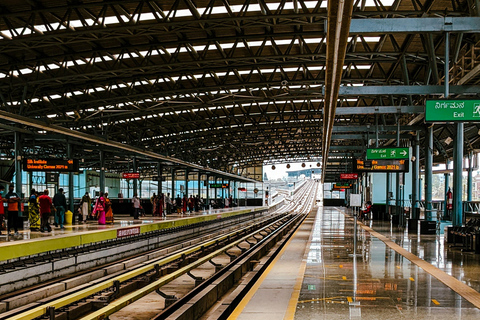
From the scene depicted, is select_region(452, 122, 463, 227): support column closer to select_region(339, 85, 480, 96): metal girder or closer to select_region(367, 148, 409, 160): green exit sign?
select_region(339, 85, 480, 96): metal girder

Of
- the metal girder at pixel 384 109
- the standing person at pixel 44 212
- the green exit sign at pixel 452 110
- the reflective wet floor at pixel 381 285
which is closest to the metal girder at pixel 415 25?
the green exit sign at pixel 452 110

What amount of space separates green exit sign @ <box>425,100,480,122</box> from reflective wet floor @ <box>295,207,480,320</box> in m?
3.85

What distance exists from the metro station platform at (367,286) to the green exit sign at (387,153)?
8.90 meters

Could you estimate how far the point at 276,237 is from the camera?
30.2m

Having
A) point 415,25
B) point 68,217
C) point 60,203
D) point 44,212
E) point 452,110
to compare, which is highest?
point 415,25

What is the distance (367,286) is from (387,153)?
16.8 meters

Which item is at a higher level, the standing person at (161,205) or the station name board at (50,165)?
the station name board at (50,165)

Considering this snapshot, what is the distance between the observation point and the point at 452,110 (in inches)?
579

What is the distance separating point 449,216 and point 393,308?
33.5 meters

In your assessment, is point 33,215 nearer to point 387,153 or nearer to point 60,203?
point 60,203

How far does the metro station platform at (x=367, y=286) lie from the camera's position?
8586 millimetres

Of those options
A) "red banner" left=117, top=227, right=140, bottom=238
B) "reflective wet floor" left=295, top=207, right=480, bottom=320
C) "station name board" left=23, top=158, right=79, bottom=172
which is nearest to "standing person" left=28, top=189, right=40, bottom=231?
"red banner" left=117, top=227, right=140, bottom=238

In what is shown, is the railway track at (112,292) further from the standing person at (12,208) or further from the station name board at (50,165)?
the station name board at (50,165)

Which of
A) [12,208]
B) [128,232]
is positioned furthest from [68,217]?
[12,208]
